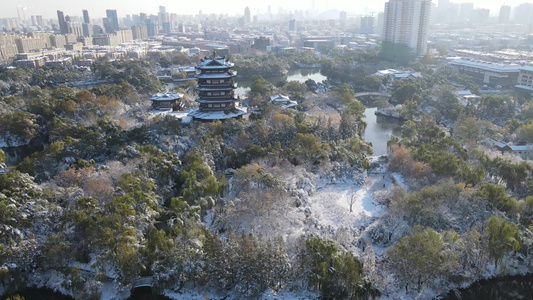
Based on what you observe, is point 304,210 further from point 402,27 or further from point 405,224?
point 402,27

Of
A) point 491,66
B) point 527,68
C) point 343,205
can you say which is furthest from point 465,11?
point 343,205

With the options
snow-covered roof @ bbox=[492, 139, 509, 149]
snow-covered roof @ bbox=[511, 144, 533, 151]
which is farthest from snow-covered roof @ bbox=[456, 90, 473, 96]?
snow-covered roof @ bbox=[511, 144, 533, 151]

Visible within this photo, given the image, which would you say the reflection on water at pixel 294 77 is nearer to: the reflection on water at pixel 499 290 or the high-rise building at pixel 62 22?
the reflection on water at pixel 499 290

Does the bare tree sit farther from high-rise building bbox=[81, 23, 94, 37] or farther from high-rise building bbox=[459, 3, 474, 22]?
high-rise building bbox=[459, 3, 474, 22]

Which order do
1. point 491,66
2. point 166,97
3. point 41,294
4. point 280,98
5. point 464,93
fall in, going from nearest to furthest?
point 41,294 → point 166,97 → point 280,98 → point 464,93 → point 491,66

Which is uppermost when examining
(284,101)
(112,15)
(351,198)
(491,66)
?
(112,15)

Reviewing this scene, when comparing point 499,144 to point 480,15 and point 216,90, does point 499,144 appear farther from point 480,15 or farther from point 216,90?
point 480,15
